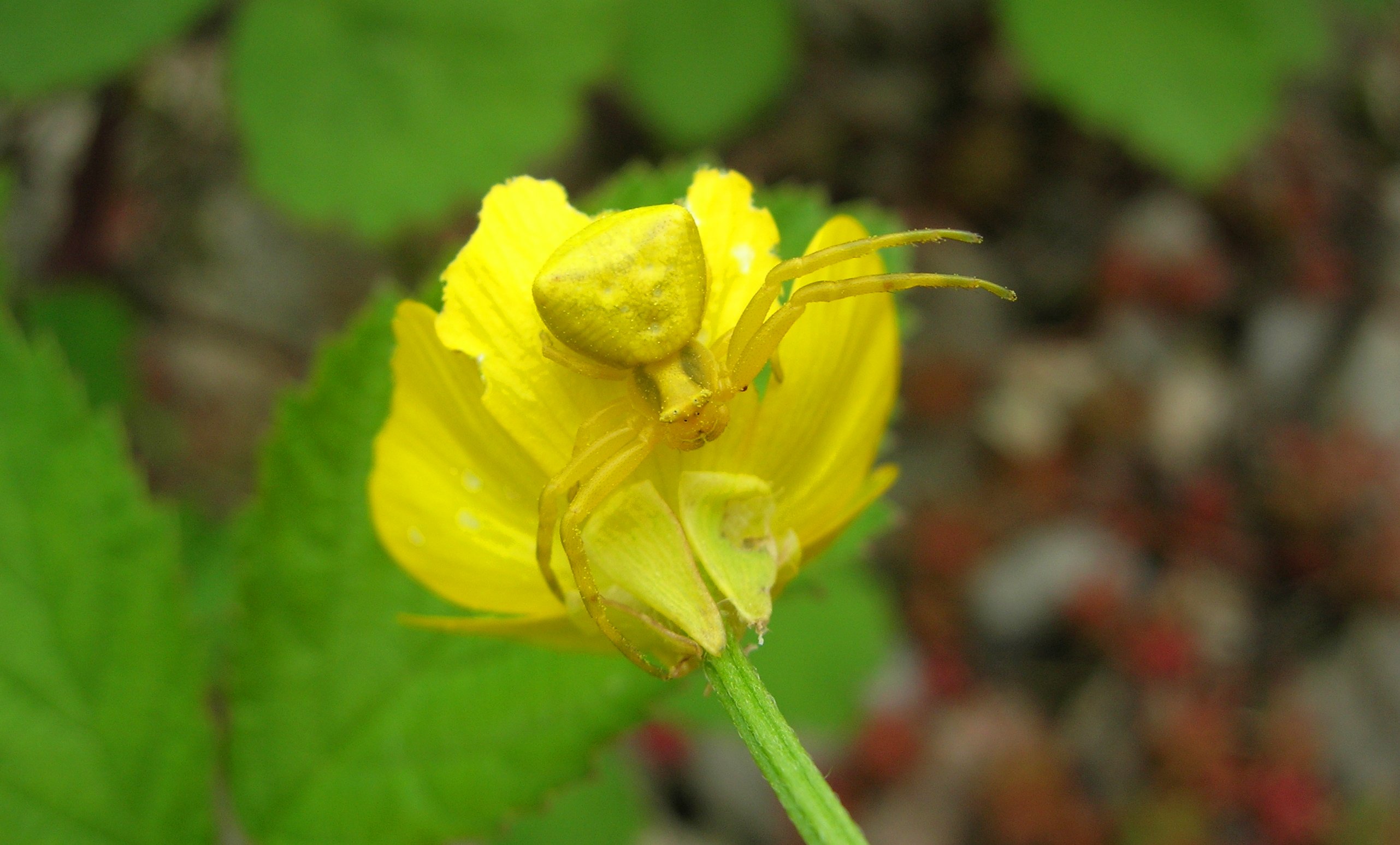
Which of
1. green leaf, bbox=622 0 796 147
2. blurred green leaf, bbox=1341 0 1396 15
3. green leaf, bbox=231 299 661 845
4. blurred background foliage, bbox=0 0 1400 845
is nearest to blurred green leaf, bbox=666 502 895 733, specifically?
blurred background foliage, bbox=0 0 1400 845

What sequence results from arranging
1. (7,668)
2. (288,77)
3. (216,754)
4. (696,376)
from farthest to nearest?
(288,77) < (216,754) < (7,668) < (696,376)

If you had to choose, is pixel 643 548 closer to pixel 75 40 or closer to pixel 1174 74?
pixel 75 40

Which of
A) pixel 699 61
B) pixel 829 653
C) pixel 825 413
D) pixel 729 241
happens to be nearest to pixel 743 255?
pixel 729 241

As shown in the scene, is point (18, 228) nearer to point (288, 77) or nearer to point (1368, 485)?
point (288, 77)

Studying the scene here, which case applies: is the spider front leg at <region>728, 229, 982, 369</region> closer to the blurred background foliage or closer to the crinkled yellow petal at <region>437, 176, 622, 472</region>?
the crinkled yellow petal at <region>437, 176, 622, 472</region>

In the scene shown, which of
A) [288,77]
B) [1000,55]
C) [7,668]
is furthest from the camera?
[1000,55]

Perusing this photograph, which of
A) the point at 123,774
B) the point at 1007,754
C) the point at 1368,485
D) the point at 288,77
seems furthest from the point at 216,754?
the point at 1368,485
